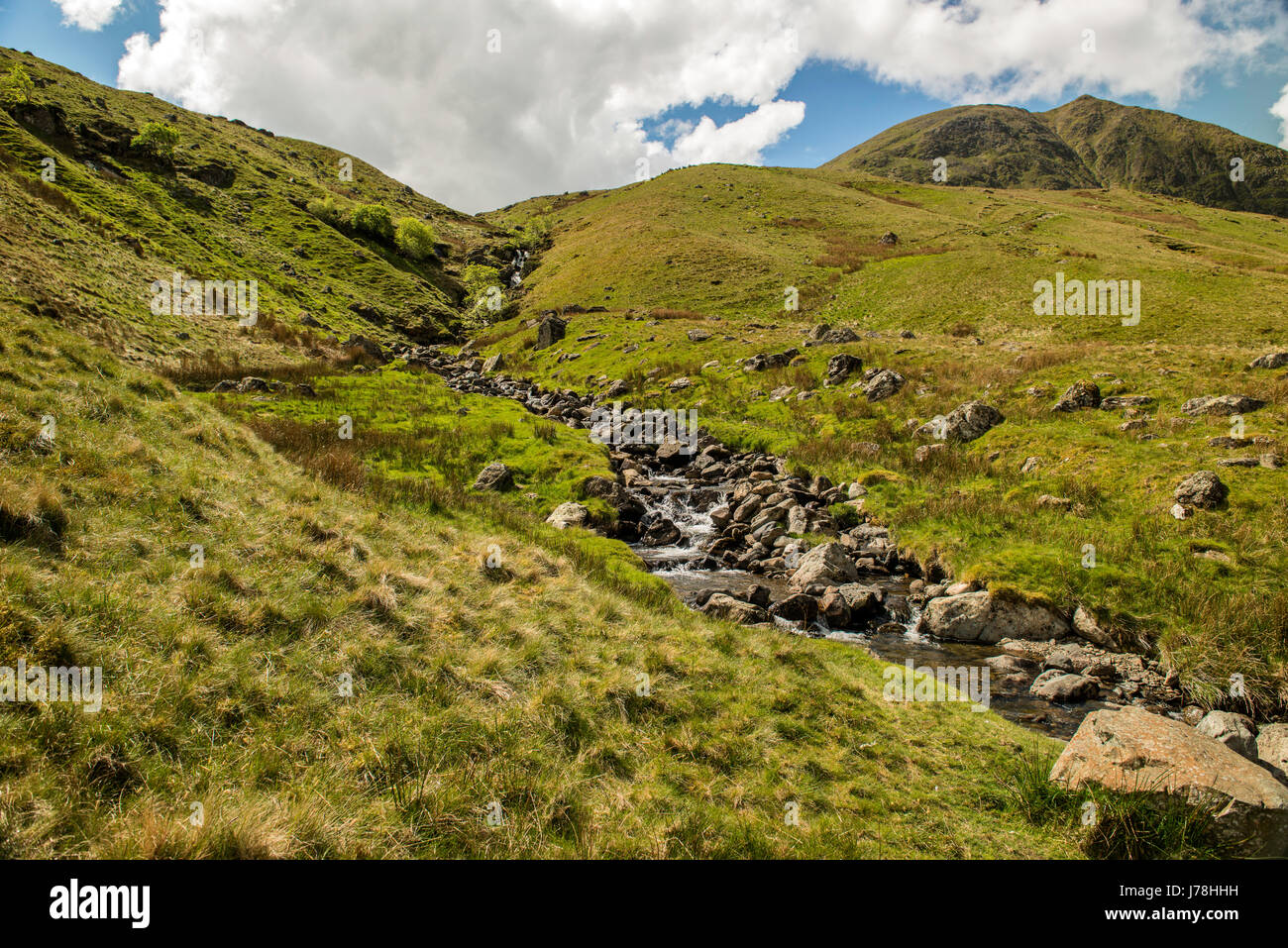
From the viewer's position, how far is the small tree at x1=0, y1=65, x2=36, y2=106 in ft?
181

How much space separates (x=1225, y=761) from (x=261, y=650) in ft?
38.7

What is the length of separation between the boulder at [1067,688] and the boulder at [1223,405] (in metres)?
15.6

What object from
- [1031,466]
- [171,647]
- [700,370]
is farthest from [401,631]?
[700,370]

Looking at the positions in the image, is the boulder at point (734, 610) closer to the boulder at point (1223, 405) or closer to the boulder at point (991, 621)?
the boulder at point (991, 621)

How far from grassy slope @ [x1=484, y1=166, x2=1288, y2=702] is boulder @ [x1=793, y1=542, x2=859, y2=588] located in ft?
8.46

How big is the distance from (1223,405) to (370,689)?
1088 inches

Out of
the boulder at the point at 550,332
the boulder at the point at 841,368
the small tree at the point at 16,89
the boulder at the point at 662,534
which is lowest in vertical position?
the boulder at the point at 662,534

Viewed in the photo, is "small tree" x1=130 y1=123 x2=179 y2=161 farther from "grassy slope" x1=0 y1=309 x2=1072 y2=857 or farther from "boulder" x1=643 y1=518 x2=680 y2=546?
"boulder" x1=643 y1=518 x2=680 y2=546

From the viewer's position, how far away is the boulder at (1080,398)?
22391 mm

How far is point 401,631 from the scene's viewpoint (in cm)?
788

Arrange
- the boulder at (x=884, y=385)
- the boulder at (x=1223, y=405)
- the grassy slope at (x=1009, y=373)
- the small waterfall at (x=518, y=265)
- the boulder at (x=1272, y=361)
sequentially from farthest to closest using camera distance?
the small waterfall at (x=518, y=265) < the boulder at (x=884, y=385) < the boulder at (x=1272, y=361) < the boulder at (x=1223, y=405) < the grassy slope at (x=1009, y=373)

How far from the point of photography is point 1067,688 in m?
10.5

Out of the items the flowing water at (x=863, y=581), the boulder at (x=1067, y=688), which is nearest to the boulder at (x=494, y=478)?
the flowing water at (x=863, y=581)
